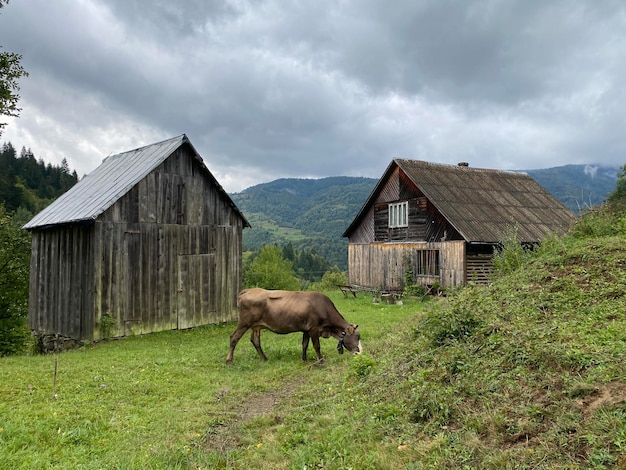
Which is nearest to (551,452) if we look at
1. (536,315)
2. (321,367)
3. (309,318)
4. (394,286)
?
(536,315)

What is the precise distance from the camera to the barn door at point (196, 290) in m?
16.1

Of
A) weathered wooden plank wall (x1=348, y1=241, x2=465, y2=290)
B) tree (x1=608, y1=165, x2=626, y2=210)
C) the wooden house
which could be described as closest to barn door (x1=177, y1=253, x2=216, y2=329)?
the wooden house

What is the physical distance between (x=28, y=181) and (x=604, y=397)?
280 ft

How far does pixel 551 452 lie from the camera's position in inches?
149

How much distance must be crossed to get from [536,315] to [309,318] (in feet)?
17.3

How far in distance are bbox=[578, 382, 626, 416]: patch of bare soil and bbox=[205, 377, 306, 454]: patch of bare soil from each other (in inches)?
162

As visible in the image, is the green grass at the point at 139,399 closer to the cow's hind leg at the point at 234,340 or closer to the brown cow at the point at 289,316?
the cow's hind leg at the point at 234,340

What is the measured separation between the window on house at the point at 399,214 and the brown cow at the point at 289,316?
51.0 ft

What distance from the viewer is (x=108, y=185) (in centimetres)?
1667

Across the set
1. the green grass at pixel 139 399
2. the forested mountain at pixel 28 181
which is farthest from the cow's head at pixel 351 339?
the forested mountain at pixel 28 181

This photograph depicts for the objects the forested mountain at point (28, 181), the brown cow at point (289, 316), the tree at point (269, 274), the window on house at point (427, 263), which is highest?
the forested mountain at point (28, 181)

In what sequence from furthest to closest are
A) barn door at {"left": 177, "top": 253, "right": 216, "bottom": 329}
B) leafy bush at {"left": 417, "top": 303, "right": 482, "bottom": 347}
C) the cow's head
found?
barn door at {"left": 177, "top": 253, "right": 216, "bottom": 329} < the cow's head < leafy bush at {"left": 417, "top": 303, "right": 482, "bottom": 347}

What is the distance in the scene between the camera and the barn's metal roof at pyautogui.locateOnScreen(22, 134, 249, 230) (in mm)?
14641

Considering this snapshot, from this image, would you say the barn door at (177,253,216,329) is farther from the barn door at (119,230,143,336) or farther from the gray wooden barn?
the barn door at (119,230,143,336)
